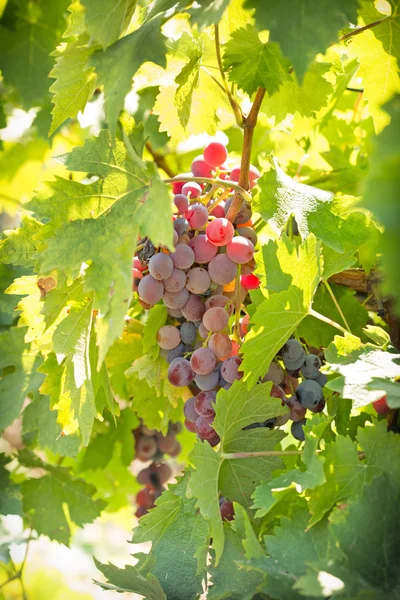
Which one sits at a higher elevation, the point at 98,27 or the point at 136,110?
the point at 98,27

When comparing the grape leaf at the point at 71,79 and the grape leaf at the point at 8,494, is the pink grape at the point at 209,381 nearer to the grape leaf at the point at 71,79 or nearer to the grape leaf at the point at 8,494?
the grape leaf at the point at 71,79

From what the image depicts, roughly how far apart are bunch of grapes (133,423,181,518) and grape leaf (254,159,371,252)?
0.60 meters

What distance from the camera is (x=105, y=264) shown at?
0.63 m

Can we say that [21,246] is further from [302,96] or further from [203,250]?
[302,96]

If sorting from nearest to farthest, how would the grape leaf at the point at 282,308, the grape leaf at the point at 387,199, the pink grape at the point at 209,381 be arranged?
the grape leaf at the point at 387,199
the grape leaf at the point at 282,308
the pink grape at the point at 209,381

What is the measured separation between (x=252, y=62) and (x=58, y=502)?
852 millimetres

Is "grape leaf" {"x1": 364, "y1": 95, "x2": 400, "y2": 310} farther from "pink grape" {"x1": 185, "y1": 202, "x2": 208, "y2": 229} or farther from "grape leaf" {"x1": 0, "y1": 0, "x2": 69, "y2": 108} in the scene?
"grape leaf" {"x1": 0, "y1": 0, "x2": 69, "y2": 108}

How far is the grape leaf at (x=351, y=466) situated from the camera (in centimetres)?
60

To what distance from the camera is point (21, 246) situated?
0.84 meters

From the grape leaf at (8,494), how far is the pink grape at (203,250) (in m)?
0.66

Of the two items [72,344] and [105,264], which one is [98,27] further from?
[72,344]

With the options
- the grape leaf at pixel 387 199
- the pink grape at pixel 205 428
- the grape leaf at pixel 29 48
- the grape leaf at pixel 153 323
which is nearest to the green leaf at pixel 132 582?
the pink grape at pixel 205 428

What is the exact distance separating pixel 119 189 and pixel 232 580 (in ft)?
1.39

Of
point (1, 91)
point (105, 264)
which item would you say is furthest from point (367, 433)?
point (1, 91)
